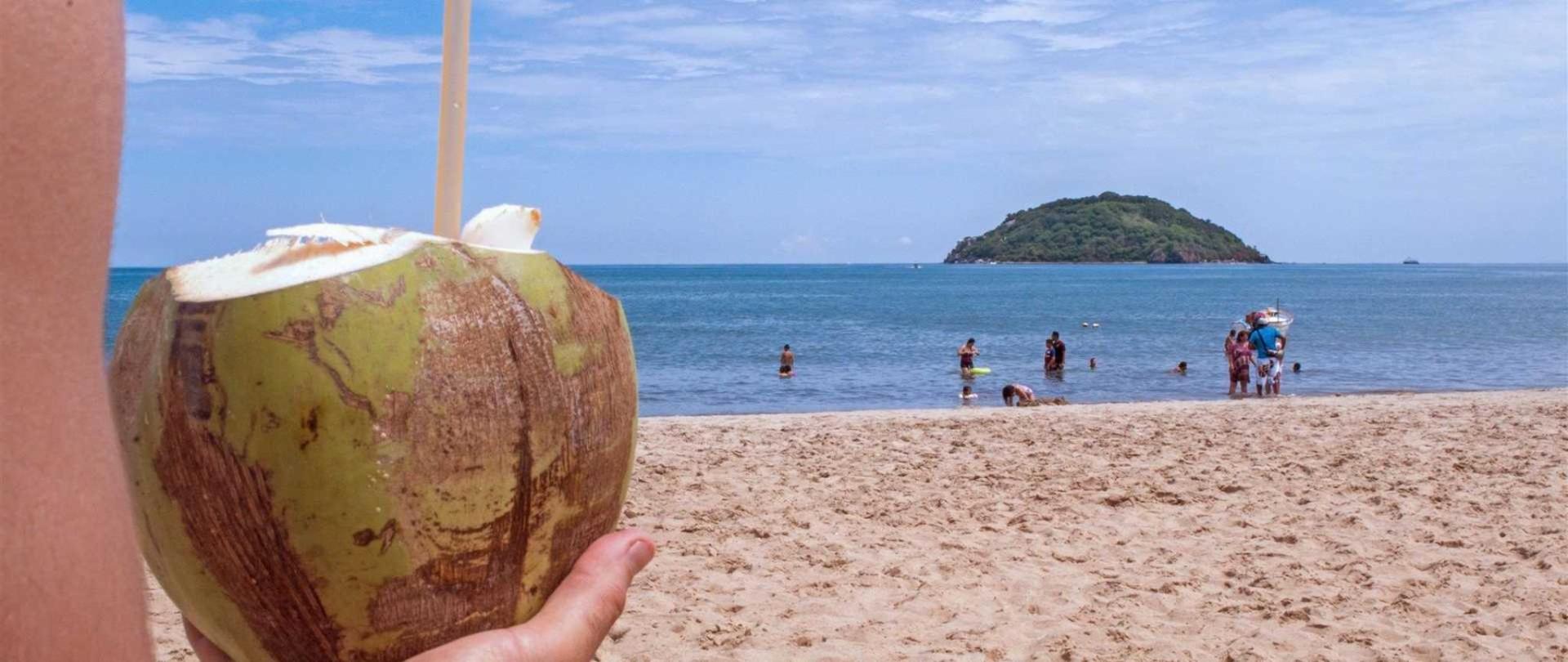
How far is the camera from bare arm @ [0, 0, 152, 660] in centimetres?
52

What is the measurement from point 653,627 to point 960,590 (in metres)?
1.46

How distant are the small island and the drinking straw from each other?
162488 millimetres

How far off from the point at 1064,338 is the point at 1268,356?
2341 centimetres

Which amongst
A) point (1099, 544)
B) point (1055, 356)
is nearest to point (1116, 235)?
point (1055, 356)

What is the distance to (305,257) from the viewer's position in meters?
1.26

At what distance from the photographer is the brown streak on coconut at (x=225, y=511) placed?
1.20 metres

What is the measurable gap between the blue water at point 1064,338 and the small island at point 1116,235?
244ft

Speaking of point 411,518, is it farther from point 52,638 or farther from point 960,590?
point 960,590

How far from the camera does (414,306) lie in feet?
4.02

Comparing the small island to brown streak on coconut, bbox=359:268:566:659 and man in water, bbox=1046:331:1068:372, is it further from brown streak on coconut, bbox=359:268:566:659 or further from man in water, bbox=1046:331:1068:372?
brown streak on coconut, bbox=359:268:566:659

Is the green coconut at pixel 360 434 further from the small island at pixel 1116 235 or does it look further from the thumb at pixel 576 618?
the small island at pixel 1116 235

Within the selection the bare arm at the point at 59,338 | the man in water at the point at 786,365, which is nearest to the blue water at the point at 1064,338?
the man in water at the point at 786,365

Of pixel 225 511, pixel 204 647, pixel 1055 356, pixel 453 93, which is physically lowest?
pixel 1055 356

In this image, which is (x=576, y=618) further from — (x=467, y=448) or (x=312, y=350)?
(x=312, y=350)
